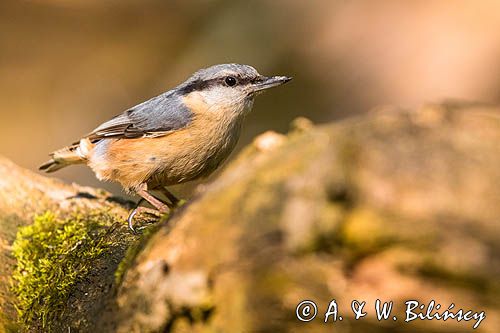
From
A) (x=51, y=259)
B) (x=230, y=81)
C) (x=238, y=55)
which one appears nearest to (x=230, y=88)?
(x=230, y=81)

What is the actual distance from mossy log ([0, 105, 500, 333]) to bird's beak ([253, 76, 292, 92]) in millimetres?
2303

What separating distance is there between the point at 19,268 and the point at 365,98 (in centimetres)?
692

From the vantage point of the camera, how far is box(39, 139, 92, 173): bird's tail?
492 centimetres

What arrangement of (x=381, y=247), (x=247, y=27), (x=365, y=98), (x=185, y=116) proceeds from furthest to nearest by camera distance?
(x=247, y=27) < (x=365, y=98) < (x=185, y=116) < (x=381, y=247)

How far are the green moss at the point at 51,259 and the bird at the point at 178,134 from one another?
2.96 ft

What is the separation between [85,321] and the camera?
2586mm

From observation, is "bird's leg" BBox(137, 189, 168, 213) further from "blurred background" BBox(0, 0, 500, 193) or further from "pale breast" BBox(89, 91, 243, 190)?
"blurred background" BBox(0, 0, 500, 193)

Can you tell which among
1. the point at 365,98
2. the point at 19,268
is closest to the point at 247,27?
the point at 365,98

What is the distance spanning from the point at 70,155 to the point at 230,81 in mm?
1344

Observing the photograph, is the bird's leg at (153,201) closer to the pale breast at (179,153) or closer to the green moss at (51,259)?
the pale breast at (179,153)

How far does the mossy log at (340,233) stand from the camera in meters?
1.84

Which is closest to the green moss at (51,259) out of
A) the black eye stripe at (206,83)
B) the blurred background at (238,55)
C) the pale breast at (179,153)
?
the pale breast at (179,153)

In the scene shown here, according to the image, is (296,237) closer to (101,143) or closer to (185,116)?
(185,116)

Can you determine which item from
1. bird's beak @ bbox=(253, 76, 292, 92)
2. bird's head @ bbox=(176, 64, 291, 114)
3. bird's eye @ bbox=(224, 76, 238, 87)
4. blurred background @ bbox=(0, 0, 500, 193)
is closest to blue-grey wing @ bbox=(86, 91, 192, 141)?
bird's head @ bbox=(176, 64, 291, 114)
